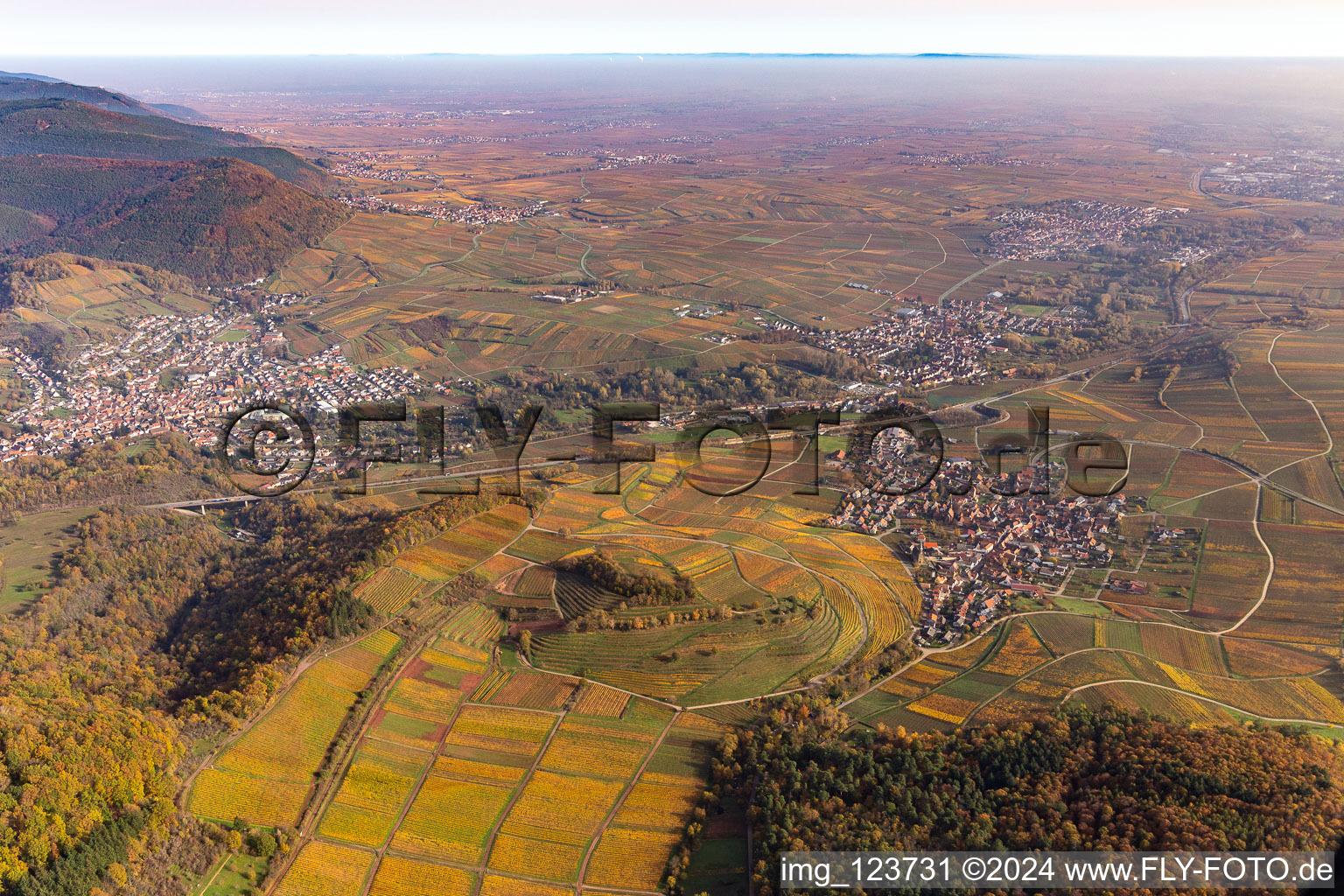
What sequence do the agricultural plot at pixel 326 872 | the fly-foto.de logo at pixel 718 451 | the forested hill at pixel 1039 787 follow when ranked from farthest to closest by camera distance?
the fly-foto.de logo at pixel 718 451, the agricultural plot at pixel 326 872, the forested hill at pixel 1039 787

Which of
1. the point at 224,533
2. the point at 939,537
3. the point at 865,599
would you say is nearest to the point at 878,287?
Answer: the point at 939,537

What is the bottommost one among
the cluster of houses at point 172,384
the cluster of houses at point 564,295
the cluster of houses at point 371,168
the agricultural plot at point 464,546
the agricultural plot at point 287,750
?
the agricultural plot at point 287,750

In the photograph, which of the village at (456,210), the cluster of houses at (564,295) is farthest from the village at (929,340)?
the village at (456,210)

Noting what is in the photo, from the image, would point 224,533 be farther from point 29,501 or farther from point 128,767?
point 128,767

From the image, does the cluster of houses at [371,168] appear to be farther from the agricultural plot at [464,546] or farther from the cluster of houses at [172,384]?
the agricultural plot at [464,546]

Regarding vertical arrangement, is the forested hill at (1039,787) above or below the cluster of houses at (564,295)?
below

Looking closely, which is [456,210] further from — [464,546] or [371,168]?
[464,546]

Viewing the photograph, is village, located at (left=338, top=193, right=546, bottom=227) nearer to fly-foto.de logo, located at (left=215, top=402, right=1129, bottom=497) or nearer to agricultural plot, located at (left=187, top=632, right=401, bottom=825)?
fly-foto.de logo, located at (left=215, top=402, right=1129, bottom=497)
